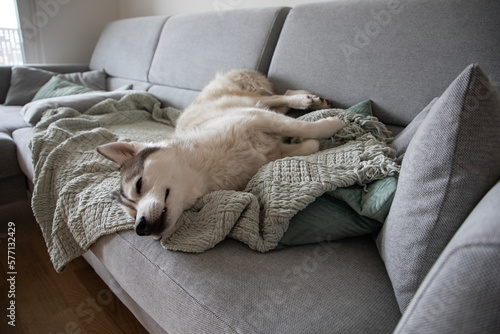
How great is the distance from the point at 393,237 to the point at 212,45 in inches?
83.3

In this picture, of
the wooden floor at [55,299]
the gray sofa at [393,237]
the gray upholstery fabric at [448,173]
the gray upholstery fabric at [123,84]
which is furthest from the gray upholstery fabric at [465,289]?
the gray upholstery fabric at [123,84]

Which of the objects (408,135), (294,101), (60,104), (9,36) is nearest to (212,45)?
(294,101)

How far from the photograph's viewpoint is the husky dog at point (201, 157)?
1145 millimetres

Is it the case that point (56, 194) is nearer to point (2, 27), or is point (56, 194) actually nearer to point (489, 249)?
point (489, 249)

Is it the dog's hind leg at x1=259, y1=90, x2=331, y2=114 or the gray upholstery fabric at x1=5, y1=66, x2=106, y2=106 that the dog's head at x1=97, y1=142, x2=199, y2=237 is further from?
the gray upholstery fabric at x1=5, y1=66, x2=106, y2=106

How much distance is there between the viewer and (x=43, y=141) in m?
1.81

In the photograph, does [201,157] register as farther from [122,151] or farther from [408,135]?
[408,135]

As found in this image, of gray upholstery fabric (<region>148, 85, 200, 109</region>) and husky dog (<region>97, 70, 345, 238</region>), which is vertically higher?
husky dog (<region>97, 70, 345, 238</region>)

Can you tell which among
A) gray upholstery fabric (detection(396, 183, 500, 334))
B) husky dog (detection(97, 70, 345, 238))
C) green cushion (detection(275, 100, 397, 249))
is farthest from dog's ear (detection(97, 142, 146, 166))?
gray upholstery fabric (detection(396, 183, 500, 334))

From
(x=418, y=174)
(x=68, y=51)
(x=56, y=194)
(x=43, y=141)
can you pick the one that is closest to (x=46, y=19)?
(x=68, y=51)

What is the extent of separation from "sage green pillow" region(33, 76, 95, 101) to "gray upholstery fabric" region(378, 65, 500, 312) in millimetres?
3045

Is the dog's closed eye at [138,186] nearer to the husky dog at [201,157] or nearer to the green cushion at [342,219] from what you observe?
the husky dog at [201,157]

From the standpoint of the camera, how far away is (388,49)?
150cm

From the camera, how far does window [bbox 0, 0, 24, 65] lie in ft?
12.3
